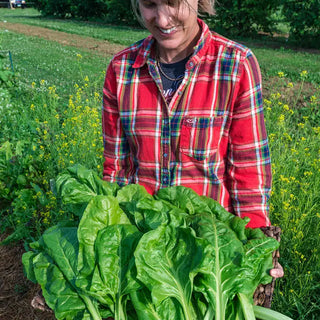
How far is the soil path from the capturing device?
44.3 feet

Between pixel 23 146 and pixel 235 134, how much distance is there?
10.7 feet

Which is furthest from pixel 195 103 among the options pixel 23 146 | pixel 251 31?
pixel 251 31

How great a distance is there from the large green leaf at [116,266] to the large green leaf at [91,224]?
0.11ft

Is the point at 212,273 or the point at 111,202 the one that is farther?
the point at 111,202

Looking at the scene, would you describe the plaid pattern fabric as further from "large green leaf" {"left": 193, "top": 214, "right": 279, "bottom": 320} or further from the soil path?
the soil path

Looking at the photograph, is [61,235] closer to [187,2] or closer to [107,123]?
[107,123]

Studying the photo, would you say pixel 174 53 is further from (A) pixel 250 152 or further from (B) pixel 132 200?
(B) pixel 132 200

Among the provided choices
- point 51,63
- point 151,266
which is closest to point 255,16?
point 51,63

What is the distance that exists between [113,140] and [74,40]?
15043mm

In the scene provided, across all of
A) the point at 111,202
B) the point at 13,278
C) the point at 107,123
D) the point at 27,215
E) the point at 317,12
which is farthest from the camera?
the point at 317,12

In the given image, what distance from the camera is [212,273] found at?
1.38m

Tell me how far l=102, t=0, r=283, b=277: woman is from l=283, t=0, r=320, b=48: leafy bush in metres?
13.5

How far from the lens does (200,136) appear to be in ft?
5.98

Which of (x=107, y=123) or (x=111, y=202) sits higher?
(x=107, y=123)
